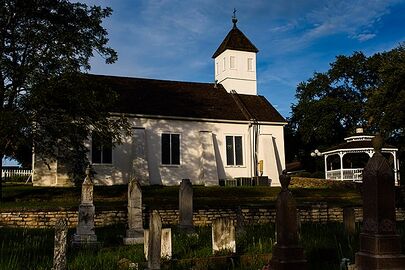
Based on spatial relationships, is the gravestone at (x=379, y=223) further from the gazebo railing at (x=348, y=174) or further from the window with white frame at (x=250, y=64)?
the window with white frame at (x=250, y=64)

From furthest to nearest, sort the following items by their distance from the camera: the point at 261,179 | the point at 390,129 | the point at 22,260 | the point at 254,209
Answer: the point at 390,129
the point at 261,179
the point at 254,209
the point at 22,260

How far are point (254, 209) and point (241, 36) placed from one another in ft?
91.7

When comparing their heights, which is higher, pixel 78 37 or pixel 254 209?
pixel 78 37

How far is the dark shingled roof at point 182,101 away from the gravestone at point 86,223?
18.3m

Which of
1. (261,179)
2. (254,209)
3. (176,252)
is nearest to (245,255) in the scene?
(176,252)

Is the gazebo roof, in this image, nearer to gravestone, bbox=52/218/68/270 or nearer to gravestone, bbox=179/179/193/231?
gravestone, bbox=179/179/193/231

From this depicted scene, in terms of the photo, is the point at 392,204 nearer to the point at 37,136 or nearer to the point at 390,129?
the point at 37,136

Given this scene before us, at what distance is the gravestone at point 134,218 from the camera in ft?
42.0

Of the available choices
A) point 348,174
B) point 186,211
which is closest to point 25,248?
point 186,211

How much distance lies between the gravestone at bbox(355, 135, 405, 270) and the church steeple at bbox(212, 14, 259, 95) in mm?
34793

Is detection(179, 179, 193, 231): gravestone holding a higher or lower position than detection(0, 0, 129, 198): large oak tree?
lower

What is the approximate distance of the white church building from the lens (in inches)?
1233

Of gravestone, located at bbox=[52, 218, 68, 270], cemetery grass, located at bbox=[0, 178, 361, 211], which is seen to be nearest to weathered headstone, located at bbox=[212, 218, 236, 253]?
gravestone, located at bbox=[52, 218, 68, 270]

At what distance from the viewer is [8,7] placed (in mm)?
A: 21234
